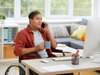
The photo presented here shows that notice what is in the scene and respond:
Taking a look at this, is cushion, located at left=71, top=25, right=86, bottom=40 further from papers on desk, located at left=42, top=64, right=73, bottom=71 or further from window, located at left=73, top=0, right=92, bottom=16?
papers on desk, located at left=42, top=64, right=73, bottom=71

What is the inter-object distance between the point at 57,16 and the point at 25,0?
97 centimetres

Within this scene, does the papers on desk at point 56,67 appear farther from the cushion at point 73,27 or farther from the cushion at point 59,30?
the cushion at point 73,27

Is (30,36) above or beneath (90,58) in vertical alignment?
above

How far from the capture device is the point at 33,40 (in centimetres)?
325

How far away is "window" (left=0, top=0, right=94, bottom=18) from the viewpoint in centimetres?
599

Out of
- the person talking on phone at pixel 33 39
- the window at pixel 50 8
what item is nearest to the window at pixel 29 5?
the window at pixel 50 8

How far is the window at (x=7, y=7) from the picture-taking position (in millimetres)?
5902

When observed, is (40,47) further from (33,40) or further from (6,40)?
(6,40)

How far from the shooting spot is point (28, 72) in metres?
2.63

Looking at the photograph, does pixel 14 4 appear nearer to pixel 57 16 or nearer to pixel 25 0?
pixel 25 0

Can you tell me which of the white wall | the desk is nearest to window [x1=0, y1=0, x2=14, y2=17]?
the white wall

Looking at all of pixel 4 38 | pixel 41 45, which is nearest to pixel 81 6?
pixel 4 38

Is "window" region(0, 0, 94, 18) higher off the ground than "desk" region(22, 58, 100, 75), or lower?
higher

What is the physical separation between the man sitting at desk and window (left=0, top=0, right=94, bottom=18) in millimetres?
2808
